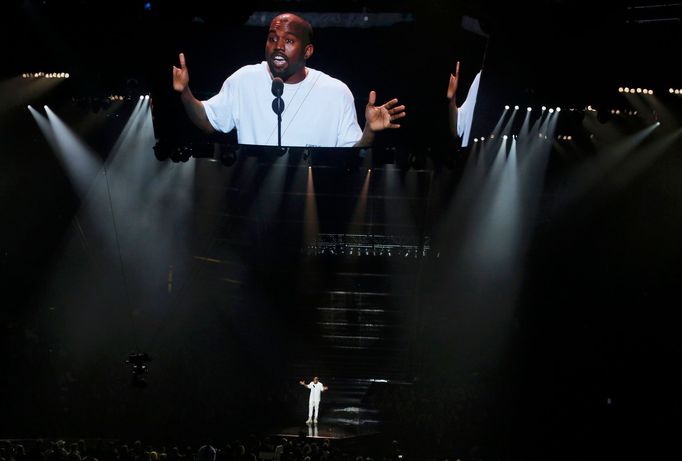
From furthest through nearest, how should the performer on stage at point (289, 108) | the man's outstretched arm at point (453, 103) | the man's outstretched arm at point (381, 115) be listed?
the man's outstretched arm at point (381, 115)
the man's outstretched arm at point (453, 103)
the performer on stage at point (289, 108)

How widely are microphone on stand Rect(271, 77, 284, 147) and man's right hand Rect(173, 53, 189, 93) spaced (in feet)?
4.35

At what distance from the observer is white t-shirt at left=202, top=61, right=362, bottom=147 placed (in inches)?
460

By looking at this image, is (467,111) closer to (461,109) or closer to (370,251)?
(461,109)

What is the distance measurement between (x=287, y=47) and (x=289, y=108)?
49.9 inches

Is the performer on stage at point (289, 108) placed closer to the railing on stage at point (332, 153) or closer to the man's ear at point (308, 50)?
the man's ear at point (308, 50)

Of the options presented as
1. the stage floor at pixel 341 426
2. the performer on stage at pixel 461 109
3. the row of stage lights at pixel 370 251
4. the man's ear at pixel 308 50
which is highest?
the row of stage lights at pixel 370 251

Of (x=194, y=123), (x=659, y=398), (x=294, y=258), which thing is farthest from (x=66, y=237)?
(x=659, y=398)

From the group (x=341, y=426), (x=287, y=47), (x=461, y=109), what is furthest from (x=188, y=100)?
(x=341, y=426)

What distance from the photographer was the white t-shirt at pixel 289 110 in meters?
11.7

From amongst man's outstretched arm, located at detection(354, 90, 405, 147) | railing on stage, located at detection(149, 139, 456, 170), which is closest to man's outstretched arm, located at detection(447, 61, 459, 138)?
railing on stage, located at detection(149, 139, 456, 170)

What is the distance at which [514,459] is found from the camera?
1496cm

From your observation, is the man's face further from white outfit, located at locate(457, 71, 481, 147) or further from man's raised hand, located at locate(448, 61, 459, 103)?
white outfit, located at locate(457, 71, 481, 147)

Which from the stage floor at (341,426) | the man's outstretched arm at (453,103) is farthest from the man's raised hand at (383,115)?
the stage floor at (341,426)

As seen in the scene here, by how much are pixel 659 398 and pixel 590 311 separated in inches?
112
